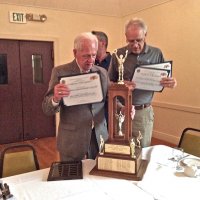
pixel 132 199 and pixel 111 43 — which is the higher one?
pixel 111 43

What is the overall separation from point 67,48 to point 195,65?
7.77 ft

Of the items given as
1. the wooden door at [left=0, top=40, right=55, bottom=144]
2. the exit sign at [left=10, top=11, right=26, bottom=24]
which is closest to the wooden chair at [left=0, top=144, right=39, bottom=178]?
the wooden door at [left=0, top=40, right=55, bottom=144]

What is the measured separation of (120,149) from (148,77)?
68 centimetres

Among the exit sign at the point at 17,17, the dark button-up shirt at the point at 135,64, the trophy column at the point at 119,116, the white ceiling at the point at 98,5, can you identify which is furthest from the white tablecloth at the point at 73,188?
the white ceiling at the point at 98,5

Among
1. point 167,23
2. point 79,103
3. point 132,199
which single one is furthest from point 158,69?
point 167,23

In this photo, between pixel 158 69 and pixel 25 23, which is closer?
pixel 158 69

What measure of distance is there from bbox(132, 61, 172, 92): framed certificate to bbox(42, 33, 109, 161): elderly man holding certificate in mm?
250

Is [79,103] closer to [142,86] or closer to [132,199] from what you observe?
[142,86]

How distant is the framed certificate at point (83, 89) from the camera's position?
1484 mm

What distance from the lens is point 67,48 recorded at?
4832 millimetres

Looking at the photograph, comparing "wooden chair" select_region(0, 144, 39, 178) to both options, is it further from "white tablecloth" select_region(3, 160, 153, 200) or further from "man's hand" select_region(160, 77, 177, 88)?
"man's hand" select_region(160, 77, 177, 88)

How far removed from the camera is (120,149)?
54.4 inches

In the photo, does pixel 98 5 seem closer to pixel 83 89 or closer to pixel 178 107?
pixel 178 107

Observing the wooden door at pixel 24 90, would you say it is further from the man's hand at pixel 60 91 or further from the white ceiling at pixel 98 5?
the man's hand at pixel 60 91
